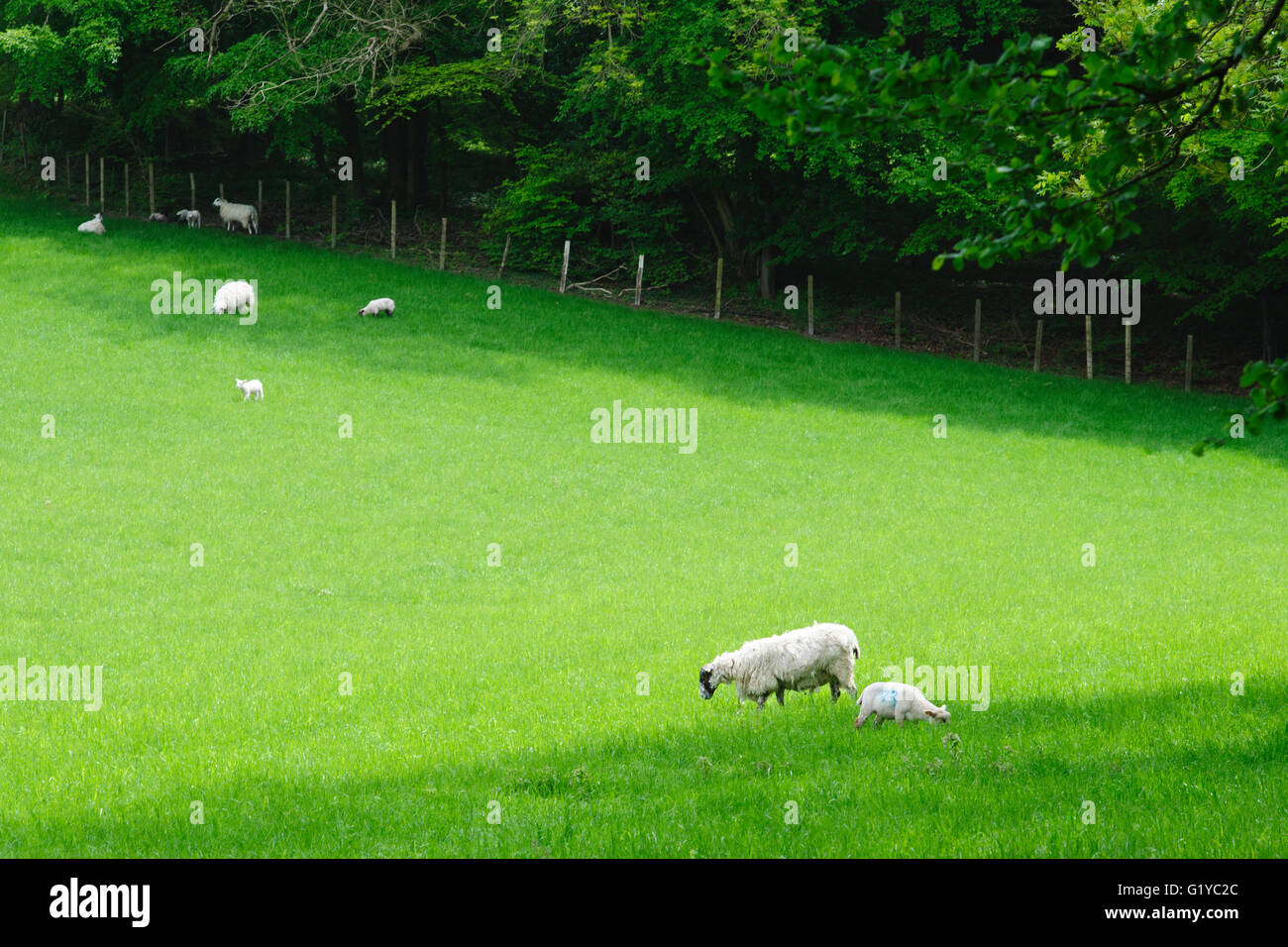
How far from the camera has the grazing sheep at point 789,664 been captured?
1315 cm

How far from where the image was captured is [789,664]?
1315 cm

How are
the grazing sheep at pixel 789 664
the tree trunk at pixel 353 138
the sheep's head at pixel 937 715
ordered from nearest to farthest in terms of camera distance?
the sheep's head at pixel 937 715 < the grazing sheep at pixel 789 664 < the tree trunk at pixel 353 138

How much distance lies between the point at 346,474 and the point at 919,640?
51.8 feet

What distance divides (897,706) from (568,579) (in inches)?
433

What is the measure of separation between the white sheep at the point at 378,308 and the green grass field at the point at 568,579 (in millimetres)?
412

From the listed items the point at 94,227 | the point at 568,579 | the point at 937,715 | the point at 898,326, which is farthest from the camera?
the point at 94,227


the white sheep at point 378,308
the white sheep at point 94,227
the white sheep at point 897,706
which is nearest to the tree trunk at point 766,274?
the white sheep at point 378,308

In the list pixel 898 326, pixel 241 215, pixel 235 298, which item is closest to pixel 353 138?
pixel 241 215

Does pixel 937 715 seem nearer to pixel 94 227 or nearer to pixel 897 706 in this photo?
pixel 897 706

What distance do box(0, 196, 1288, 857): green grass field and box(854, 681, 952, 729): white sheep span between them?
0.26 meters

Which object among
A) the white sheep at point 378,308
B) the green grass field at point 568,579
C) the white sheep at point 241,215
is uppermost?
the white sheep at point 241,215

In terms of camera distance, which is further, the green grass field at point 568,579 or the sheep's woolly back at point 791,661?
the sheep's woolly back at point 791,661

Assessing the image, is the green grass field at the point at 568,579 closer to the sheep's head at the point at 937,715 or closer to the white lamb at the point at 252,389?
the sheep's head at the point at 937,715

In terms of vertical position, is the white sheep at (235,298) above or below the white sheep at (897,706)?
above
